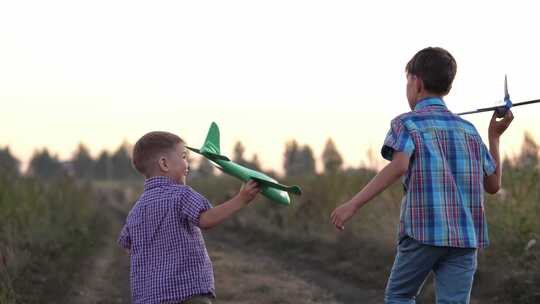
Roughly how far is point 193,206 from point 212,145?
287 mm

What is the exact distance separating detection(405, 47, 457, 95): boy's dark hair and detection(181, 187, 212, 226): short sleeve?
3.88 feet

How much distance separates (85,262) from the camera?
38.2 ft

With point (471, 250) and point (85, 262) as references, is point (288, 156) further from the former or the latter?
point (471, 250)

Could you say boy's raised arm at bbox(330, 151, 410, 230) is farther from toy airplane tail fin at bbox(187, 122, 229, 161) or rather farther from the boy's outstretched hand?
toy airplane tail fin at bbox(187, 122, 229, 161)

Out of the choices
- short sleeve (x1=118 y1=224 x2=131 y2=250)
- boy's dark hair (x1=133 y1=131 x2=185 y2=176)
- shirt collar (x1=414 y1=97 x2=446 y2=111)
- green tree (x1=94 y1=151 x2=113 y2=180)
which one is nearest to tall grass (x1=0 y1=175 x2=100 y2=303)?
short sleeve (x1=118 y1=224 x2=131 y2=250)

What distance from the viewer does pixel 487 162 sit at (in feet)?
13.0

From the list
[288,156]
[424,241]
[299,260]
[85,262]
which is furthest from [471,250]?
[288,156]

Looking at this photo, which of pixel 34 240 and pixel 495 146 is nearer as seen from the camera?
pixel 495 146

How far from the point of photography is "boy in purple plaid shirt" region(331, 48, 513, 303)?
12.2ft

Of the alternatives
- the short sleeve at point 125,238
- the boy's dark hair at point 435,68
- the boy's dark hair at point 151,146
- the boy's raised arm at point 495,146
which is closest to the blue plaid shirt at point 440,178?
the boy's dark hair at point 435,68

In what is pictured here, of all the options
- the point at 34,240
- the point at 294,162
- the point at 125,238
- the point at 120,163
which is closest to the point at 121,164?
the point at 120,163

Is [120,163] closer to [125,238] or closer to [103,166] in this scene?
[103,166]

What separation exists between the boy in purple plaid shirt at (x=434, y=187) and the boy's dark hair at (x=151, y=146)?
84 cm

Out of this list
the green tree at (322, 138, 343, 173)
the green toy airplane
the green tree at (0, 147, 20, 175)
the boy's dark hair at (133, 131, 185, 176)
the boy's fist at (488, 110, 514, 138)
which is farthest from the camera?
the green tree at (322, 138, 343, 173)
